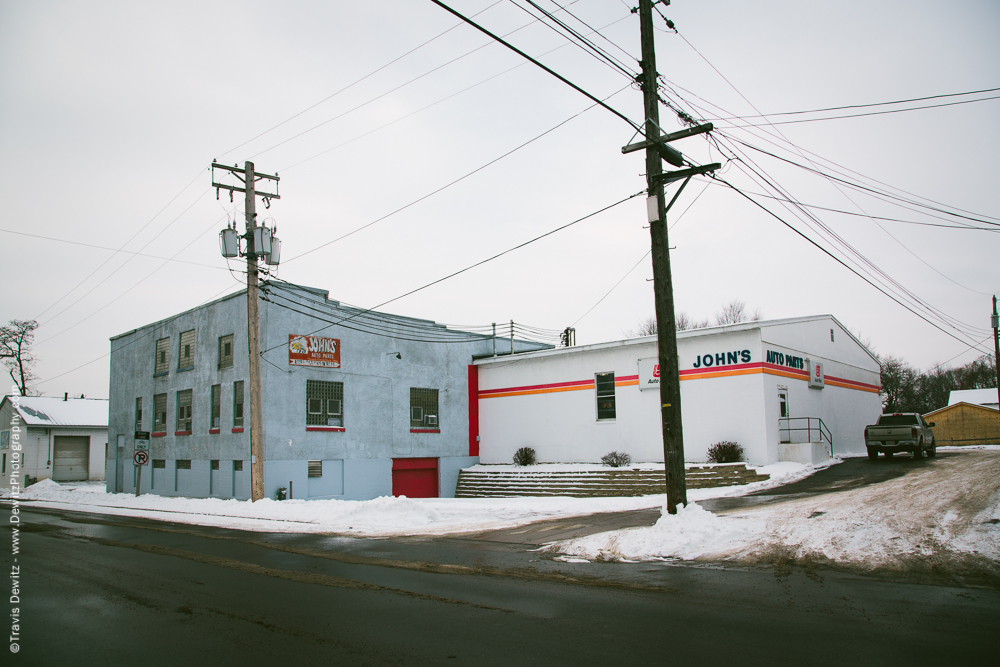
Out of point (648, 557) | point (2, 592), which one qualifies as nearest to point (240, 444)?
point (2, 592)

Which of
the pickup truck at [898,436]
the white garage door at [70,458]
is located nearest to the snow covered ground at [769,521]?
the pickup truck at [898,436]

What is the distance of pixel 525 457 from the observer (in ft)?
93.9

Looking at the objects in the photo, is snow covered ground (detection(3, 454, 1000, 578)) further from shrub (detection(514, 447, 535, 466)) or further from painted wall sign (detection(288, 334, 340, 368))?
shrub (detection(514, 447, 535, 466))

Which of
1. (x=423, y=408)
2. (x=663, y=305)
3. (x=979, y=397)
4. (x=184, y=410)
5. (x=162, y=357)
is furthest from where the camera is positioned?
(x=979, y=397)

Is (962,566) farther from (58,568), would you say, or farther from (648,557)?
(58,568)

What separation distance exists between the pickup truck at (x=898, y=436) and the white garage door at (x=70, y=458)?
1970 inches

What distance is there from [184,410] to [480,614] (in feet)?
86.3

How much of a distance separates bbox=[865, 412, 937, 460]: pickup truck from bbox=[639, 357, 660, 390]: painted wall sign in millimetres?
7921

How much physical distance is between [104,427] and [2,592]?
153ft

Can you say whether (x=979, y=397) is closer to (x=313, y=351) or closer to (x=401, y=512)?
(x=313, y=351)

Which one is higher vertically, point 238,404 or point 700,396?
point 238,404

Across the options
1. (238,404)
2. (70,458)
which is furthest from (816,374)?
(70,458)

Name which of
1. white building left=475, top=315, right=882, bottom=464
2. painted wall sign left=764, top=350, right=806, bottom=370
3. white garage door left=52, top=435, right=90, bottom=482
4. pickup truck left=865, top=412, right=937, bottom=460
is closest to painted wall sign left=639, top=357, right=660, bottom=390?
white building left=475, top=315, right=882, bottom=464

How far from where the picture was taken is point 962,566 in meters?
8.07
